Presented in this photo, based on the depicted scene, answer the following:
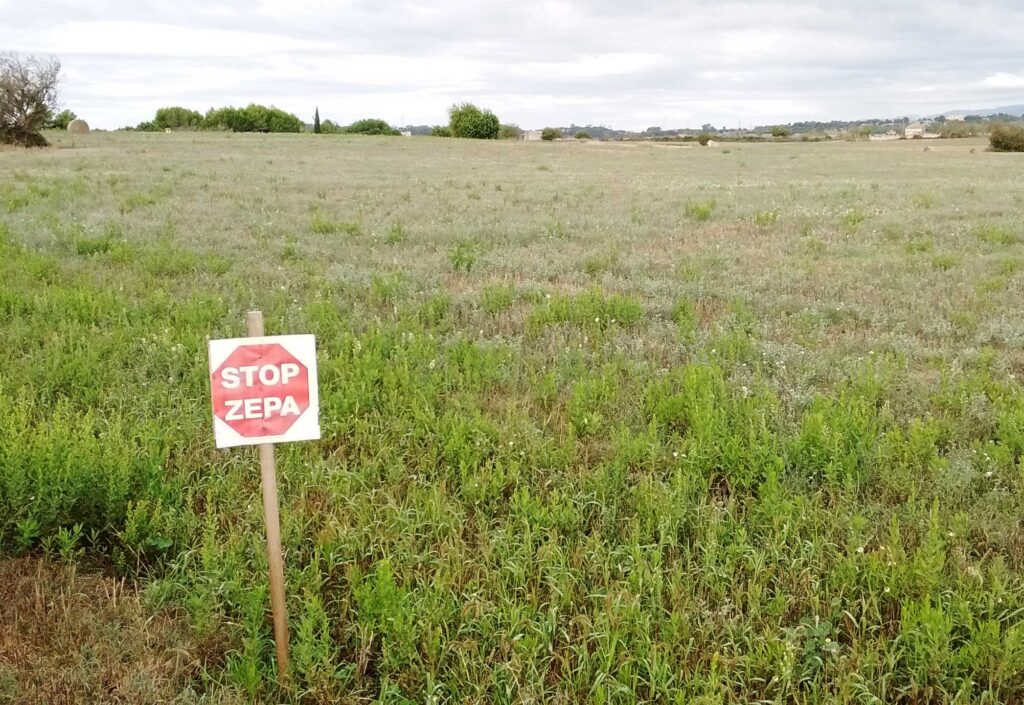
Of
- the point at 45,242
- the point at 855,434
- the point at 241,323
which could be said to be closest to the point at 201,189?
the point at 45,242

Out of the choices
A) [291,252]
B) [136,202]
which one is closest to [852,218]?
[291,252]

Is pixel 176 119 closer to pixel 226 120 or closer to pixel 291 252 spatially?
pixel 226 120

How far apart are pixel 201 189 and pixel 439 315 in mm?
13463

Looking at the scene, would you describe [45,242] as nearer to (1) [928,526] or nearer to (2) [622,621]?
(2) [622,621]

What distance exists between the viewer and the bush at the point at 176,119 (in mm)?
83688

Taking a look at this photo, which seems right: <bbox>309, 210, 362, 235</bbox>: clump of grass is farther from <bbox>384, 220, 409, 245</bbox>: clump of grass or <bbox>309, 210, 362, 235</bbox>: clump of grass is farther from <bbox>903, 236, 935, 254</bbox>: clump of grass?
<bbox>903, 236, 935, 254</bbox>: clump of grass

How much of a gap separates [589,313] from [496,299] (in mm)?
1140

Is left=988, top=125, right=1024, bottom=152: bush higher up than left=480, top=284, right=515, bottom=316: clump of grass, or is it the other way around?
left=988, top=125, right=1024, bottom=152: bush

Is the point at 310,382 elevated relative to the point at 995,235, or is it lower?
lower

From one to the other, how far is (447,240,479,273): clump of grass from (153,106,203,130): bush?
81237mm

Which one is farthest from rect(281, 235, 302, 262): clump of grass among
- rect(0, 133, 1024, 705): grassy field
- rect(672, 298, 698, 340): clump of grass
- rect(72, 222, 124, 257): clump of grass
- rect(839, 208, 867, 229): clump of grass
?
rect(839, 208, 867, 229): clump of grass

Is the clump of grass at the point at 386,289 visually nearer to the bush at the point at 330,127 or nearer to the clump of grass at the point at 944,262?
the clump of grass at the point at 944,262

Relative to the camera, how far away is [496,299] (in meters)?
8.49

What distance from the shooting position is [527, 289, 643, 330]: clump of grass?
783 cm
